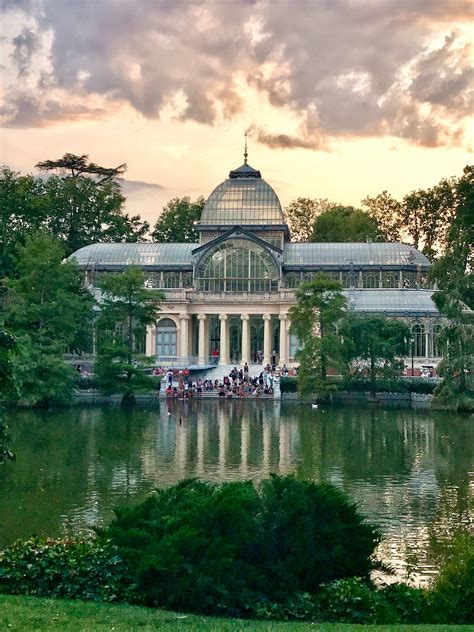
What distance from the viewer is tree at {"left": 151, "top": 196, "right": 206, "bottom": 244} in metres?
120

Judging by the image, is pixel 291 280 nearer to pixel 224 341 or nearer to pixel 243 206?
pixel 224 341

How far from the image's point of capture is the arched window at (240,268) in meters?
91.7

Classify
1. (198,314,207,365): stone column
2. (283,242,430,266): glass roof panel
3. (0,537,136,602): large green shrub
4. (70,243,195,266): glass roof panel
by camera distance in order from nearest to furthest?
(0,537,136,602): large green shrub → (198,314,207,365): stone column → (283,242,430,266): glass roof panel → (70,243,195,266): glass roof panel

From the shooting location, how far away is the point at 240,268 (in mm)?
91812

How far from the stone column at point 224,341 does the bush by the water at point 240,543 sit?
70.9 metres

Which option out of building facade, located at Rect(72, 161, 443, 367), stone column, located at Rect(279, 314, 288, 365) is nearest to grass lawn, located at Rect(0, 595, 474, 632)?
building facade, located at Rect(72, 161, 443, 367)

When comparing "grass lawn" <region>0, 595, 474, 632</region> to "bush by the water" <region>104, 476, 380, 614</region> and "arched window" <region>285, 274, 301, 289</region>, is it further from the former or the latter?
"arched window" <region>285, 274, 301, 289</region>

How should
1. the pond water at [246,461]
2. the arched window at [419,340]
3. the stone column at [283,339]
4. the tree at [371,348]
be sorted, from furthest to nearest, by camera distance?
1. the stone column at [283,339]
2. the arched window at [419,340]
3. the tree at [371,348]
4. the pond water at [246,461]

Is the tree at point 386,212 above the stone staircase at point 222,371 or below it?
above

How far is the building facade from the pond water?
2931 cm

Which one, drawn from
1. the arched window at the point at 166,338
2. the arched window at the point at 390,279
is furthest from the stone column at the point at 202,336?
the arched window at the point at 390,279

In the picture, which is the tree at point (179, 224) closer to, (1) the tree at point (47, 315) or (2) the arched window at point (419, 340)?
(2) the arched window at point (419, 340)

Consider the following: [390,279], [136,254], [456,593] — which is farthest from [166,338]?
[456,593]

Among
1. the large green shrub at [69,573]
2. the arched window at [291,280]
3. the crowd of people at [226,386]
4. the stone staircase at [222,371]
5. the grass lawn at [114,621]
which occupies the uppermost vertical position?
the arched window at [291,280]
